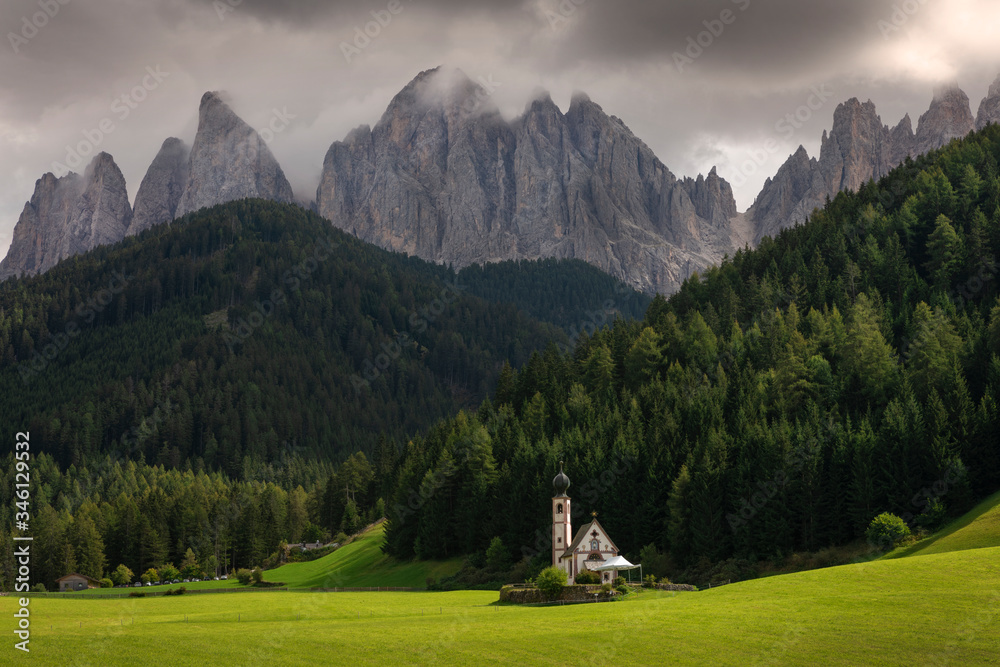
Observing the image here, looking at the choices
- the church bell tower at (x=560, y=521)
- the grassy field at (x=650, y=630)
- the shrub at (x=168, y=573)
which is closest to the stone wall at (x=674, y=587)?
the grassy field at (x=650, y=630)

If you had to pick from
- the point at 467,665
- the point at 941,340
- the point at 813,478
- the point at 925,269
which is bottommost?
the point at 467,665

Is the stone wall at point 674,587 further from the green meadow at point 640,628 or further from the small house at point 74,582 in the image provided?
the small house at point 74,582

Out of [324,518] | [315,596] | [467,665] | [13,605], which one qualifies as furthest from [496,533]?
[324,518]

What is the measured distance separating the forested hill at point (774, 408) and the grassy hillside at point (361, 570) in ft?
10.3

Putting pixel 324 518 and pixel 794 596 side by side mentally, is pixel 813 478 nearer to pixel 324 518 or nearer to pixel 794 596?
pixel 794 596

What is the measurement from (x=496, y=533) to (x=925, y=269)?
74.5 metres

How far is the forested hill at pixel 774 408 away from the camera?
270ft

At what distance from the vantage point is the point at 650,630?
4747cm

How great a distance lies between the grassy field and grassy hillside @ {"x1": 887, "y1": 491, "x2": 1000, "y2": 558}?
664cm

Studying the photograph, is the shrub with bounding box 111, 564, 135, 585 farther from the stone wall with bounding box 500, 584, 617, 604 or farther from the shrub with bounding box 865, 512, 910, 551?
the shrub with bounding box 865, 512, 910, 551

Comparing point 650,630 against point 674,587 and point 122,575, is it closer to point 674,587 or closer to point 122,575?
point 674,587

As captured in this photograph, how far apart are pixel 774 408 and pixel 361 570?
51.5 m

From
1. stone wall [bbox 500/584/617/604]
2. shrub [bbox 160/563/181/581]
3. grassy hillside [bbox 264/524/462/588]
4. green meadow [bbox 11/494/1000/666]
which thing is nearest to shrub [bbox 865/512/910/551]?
green meadow [bbox 11/494/1000/666]

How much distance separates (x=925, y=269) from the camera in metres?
131
